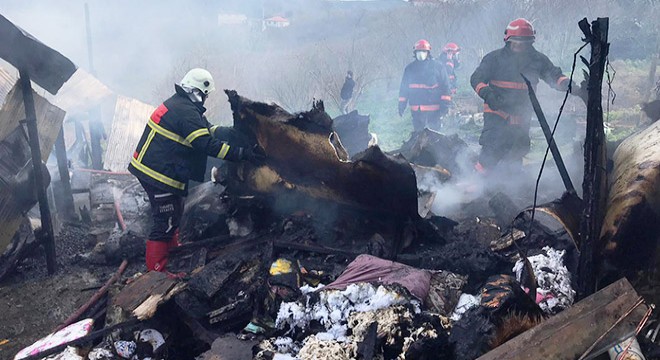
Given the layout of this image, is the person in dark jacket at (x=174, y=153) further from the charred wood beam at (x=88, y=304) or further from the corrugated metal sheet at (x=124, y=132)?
the corrugated metal sheet at (x=124, y=132)

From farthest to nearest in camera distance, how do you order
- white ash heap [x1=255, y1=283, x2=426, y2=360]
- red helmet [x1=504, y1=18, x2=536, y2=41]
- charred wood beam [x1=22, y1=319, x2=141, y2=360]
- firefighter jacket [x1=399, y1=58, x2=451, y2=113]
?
1. firefighter jacket [x1=399, y1=58, x2=451, y2=113]
2. red helmet [x1=504, y1=18, x2=536, y2=41]
3. charred wood beam [x1=22, y1=319, x2=141, y2=360]
4. white ash heap [x1=255, y1=283, x2=426, y2=360]

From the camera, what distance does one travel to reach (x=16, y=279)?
538cm

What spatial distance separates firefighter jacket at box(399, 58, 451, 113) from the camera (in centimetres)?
970

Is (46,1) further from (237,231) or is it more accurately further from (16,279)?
(237,231)

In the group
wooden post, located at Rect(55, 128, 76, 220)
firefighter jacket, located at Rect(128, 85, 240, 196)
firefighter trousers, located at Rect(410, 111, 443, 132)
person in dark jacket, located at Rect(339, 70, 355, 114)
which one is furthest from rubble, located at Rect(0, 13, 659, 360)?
person in dark jacket, located at Rect(339, 70, 355, 114)

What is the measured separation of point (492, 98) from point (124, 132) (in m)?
7.41

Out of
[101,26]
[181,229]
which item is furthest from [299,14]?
[181,229]

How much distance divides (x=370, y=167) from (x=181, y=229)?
113 inches

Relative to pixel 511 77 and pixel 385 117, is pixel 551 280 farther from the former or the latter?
pixel 385 117

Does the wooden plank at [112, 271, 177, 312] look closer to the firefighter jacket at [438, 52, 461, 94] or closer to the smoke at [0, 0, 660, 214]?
the smoke at [0, 0, 660, 214]

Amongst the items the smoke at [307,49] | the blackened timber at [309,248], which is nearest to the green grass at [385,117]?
the smoke at [307,49]

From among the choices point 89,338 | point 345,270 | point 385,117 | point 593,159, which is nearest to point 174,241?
point 89,338

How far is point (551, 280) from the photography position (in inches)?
148

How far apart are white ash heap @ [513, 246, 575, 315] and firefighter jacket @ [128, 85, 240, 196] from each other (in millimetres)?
2829
